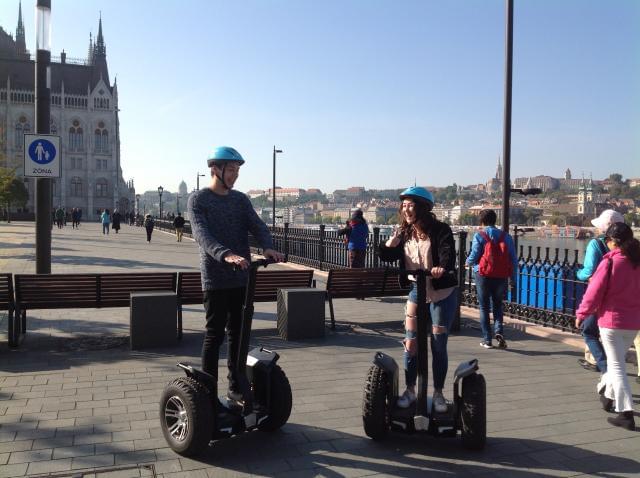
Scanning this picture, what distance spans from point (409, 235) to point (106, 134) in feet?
377

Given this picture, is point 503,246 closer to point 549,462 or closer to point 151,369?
point 549,462

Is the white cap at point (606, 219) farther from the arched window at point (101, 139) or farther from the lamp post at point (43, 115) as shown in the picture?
the arched window at point (101, 139)

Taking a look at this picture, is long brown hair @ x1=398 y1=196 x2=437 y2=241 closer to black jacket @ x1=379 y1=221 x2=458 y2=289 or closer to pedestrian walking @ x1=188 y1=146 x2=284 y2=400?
black jacket @ x1=379 y1=221 x2=458 y2=289

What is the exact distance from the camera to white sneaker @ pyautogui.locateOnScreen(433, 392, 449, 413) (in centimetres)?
391

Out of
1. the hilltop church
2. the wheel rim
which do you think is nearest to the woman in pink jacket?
the wheel rim

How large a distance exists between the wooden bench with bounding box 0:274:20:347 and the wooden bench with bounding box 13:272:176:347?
0.21ft

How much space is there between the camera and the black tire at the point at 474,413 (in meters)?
3.75

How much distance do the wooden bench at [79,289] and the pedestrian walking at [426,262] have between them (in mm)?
4221

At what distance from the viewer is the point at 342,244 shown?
14.0 meters

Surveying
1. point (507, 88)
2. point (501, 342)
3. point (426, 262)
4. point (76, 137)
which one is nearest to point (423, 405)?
point (426, 262)

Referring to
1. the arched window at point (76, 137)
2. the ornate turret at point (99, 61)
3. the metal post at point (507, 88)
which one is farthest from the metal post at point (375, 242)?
the ornate turret at point (99, 61)

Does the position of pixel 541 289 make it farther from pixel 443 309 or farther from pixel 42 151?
pixel 42 151

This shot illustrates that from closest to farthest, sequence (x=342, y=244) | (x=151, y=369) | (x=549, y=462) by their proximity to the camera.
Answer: (x=549, y=462) < (x=151, y=369) < (x=342, y=244)

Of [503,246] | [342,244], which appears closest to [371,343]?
[503,246]
